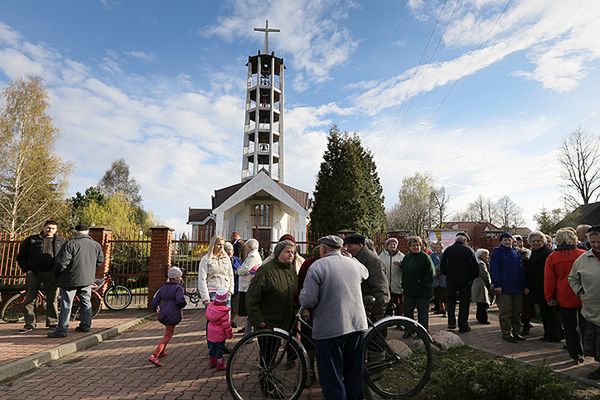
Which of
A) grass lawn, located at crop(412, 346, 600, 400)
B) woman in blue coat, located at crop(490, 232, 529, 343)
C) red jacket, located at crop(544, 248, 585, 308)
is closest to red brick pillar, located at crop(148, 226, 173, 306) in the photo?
woman in blue coat, located at crop(490, 232, 529, 343)

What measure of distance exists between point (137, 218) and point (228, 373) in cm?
4960

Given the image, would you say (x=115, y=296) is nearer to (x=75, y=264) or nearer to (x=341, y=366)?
(x=75, y=264)

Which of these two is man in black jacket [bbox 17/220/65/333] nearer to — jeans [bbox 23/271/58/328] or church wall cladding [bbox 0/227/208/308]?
jeans [bbox 23/271/58/328]

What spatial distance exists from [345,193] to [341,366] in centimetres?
2225

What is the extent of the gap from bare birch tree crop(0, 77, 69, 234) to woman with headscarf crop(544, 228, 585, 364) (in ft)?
89.8

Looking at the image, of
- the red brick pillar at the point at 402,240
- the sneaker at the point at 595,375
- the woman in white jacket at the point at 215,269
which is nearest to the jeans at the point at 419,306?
the sneaker at the point at 595,375

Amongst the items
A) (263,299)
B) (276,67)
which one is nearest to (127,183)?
(276,67)

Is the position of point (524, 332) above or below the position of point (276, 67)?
below

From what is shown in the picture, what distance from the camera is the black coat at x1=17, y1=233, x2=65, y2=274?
7.39 meters

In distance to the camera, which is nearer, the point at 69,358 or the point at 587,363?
the point at 587,363

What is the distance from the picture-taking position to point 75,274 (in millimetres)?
6957

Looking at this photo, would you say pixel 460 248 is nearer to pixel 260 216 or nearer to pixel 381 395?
pixel 381 395

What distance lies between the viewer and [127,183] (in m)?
52.1

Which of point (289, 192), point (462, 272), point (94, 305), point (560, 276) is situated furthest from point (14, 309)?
point (289, 192)
